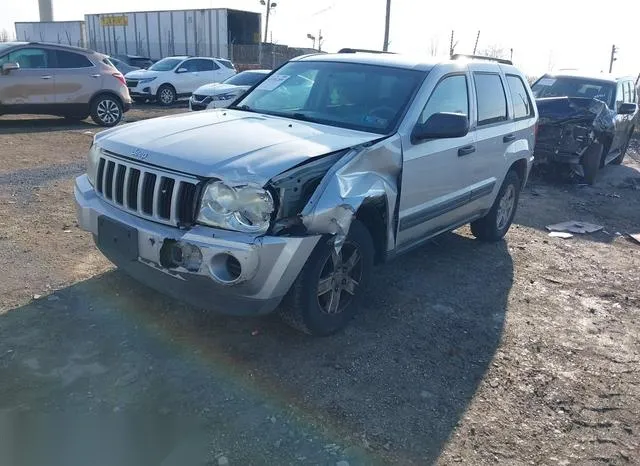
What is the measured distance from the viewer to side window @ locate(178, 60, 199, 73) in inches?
746

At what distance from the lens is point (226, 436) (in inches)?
109

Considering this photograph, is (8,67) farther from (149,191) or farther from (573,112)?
(573,112)

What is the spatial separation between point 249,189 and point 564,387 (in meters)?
2.22

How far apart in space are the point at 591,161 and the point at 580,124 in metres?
0.75

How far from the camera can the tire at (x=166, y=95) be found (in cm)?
1839

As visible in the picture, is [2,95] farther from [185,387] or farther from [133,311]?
[185,387]

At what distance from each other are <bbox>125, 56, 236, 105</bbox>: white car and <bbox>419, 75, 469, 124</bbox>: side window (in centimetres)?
1526

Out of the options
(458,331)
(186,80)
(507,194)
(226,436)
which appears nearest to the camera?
(226,436)

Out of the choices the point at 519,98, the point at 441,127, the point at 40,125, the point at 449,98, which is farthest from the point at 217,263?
the point at 40,125

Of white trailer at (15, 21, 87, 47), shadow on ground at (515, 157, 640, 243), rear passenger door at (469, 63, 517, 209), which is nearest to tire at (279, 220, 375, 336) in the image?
rear passenger door at (469, 63, 517, 209)

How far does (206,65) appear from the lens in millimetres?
19578

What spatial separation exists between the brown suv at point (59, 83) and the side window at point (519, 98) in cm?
919

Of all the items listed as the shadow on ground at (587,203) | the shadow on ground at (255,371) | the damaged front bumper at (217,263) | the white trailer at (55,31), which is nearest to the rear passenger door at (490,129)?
the shadow on ground at (255,371)

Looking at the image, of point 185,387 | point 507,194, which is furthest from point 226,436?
point 507,194
